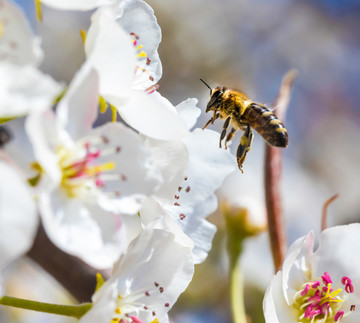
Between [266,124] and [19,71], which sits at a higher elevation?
[19,71]

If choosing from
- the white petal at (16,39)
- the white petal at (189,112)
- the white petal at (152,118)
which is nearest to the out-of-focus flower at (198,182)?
the white petal at (189,112)

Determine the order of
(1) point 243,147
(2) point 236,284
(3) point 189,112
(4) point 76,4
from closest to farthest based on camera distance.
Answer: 1. (4) point 76,4
2. (3) point 189,112
3. (1) point 243,147
4. (2) point 236,284

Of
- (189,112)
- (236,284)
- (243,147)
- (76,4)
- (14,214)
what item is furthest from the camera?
(236,284)

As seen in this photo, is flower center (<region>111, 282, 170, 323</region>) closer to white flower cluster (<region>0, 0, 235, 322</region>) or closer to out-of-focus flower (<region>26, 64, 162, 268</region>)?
white flower cluster (<region>0, 0, 235, 322</region>)

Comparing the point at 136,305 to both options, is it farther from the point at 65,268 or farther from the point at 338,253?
the point at 65,268

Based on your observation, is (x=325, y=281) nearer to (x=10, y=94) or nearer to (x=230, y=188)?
(x=10, y=94)

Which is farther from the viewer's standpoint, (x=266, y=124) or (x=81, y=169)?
(x=266, y=124)

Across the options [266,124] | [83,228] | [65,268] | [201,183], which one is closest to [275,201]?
[266,124]
